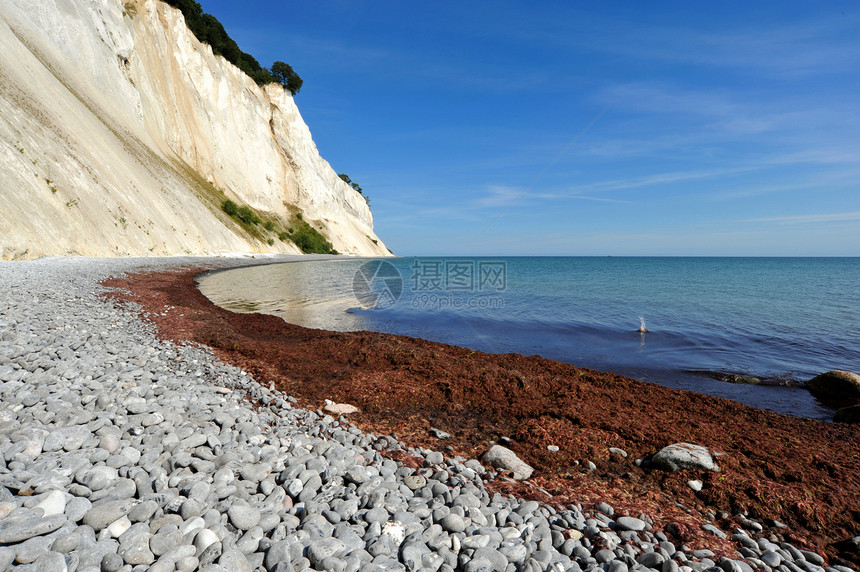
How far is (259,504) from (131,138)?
46569mm

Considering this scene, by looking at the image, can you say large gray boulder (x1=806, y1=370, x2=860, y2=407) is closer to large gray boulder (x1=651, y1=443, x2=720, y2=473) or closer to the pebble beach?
large gray boulder (x1=651, y1=443, x2=720, y2=473)

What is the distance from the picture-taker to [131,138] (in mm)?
38531

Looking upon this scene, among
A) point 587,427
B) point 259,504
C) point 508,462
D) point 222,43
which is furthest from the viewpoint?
point 222,43

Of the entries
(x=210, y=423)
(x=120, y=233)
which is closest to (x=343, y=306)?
(x=210, y=423)

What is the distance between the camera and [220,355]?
823cm

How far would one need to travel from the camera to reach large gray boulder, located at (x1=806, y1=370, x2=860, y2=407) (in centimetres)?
848

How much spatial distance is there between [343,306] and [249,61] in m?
66.0

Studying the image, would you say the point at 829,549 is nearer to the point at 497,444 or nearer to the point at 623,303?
the point at 497,444

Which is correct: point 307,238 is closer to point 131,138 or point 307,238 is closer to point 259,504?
point 131,138

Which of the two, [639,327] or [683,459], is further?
[639,327]

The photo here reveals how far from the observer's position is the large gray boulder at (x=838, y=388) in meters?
8.48

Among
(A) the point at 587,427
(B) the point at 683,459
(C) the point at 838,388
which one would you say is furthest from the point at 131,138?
(C) the point at 838,388

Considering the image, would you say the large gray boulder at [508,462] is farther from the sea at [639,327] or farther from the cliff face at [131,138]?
the cliff face at [131,138]

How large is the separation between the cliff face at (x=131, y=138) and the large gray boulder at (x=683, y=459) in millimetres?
26617
